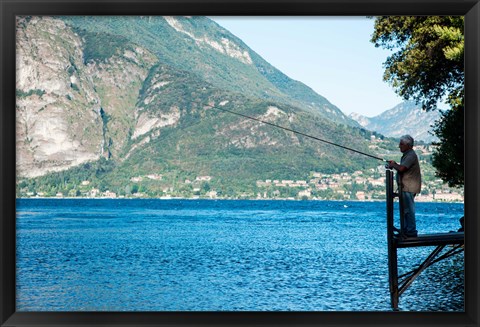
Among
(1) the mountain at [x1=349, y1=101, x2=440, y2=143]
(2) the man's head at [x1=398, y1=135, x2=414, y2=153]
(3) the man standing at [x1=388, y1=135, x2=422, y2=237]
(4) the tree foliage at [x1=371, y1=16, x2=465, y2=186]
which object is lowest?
(3) the man standing at [x1=388, y1=135, x2=422, y2=237]

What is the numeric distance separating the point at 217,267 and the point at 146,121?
51836 mm

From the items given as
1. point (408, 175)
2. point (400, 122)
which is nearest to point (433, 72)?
point (408, 175)

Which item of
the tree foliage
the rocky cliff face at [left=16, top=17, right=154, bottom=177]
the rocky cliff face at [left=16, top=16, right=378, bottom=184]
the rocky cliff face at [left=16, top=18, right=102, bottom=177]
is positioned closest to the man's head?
the tree foliage

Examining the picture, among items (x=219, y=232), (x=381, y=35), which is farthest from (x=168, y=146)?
(x=381, y=35)

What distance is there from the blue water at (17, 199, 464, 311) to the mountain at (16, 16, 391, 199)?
78.6ft

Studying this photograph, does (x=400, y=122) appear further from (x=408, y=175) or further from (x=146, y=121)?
(x=408, y=175)

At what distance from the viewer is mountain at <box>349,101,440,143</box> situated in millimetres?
91438

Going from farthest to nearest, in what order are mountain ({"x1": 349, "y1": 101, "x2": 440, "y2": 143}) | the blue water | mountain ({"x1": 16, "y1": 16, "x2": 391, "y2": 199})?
mountain ({"x1": 349, "y1": 101, "x2": 440, "y2": 143}) < mountain ({"x1": 16, "y1": 16, "x2": 391, "y2": 199}) < the blue water

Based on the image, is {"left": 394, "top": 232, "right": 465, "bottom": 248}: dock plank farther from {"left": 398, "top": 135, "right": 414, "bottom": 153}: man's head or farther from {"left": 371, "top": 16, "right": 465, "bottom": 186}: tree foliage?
{"left": 371, "top": 16, "right": 465, "bottom": 186}: tree foliage

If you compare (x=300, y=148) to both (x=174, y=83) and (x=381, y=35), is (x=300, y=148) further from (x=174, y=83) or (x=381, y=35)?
(x=381, y=35)

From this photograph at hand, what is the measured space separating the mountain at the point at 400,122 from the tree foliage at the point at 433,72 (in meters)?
74.6

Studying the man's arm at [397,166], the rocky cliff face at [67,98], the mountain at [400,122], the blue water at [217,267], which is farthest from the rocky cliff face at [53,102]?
the man's arm at [397,166]

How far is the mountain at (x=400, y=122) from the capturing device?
9144cm

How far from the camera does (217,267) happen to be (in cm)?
1948
